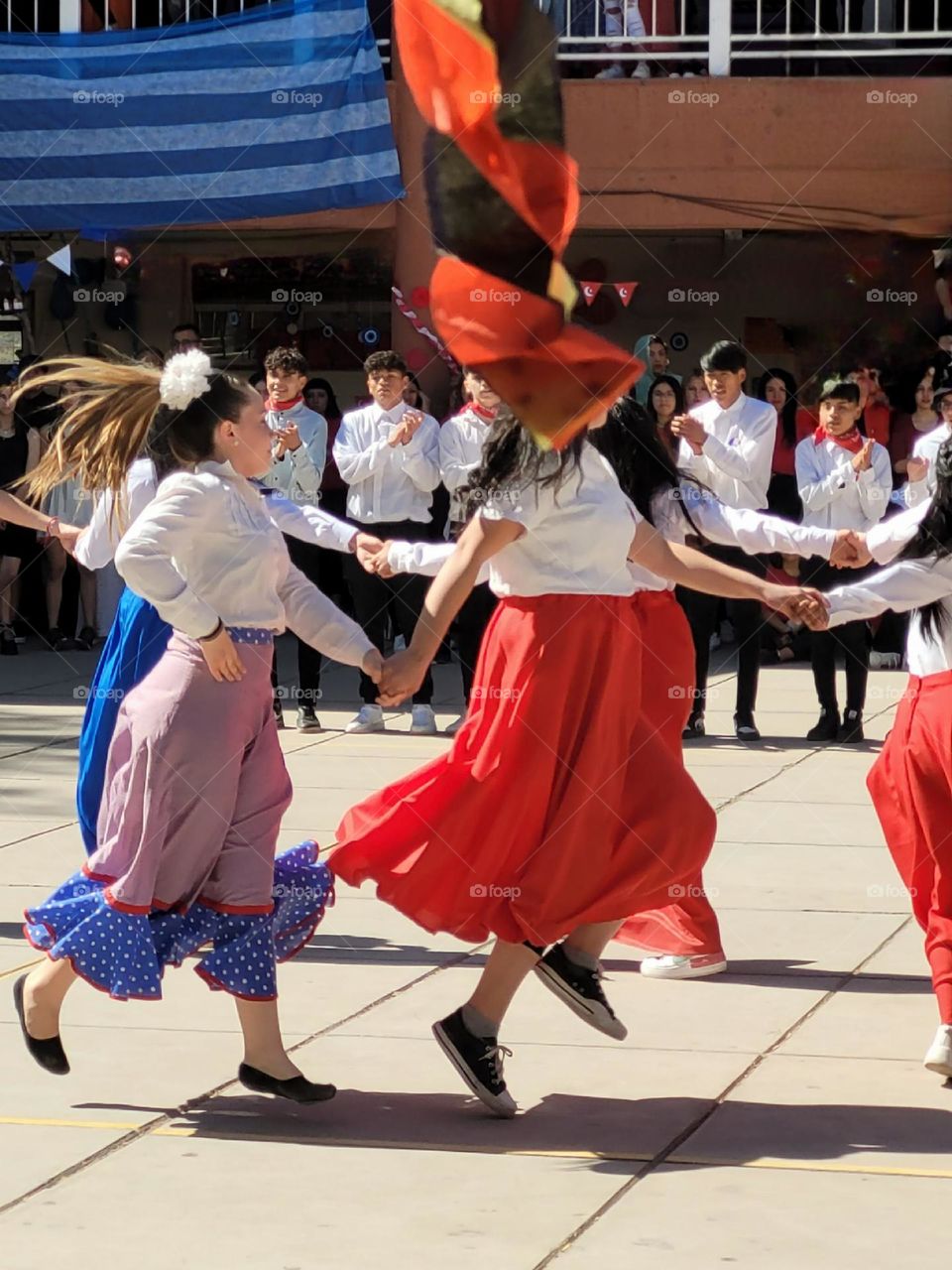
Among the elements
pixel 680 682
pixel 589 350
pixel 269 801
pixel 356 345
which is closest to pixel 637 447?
Answer: pixel 680 682

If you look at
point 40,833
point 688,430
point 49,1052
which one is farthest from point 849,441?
point 49,1052

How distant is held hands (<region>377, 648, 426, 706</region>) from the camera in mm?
5051

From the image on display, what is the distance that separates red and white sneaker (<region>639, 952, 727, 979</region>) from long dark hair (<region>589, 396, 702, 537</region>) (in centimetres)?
124

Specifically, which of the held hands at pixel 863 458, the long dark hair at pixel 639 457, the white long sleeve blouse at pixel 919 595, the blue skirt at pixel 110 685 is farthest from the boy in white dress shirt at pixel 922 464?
the blue skirt at pixel 110 685

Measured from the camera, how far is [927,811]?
5262mm

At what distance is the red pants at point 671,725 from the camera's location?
20.3 ft

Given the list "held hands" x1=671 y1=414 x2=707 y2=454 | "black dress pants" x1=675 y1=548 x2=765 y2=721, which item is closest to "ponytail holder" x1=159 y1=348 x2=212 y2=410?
"held hands" x1=671 y1=414 x2=707 y2=454

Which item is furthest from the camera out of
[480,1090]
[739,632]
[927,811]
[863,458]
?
[739,632]

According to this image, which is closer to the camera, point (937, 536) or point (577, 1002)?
point (577, 1002)

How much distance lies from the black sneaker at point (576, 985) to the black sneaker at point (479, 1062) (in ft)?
0.90

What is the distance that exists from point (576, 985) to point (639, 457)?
1689 millimetres

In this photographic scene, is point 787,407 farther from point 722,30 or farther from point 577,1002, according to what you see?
point 577,1002

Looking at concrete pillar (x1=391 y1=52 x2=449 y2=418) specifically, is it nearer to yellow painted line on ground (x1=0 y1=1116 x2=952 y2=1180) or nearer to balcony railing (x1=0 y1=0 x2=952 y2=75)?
balcony railing (x1=0 y1=0 x2=952 y2=75)

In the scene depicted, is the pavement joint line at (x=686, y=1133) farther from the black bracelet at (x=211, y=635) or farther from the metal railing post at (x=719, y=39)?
the metal railing post at (x=719, y=39)
